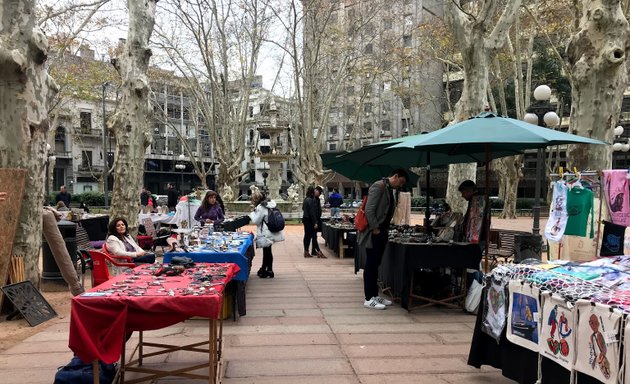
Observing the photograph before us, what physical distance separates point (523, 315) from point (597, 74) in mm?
5650

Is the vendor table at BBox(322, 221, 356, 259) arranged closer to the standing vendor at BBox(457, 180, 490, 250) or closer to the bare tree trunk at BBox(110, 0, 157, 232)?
the bare tree trunk at BBox(110, 0, 157, 232)

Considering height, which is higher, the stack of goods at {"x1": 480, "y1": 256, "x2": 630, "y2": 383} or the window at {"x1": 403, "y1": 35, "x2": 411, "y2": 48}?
the window at {"x1": 403, "y1": 35, "x2": 411, "y2": 48}

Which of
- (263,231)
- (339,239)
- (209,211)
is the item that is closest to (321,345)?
(263,231)

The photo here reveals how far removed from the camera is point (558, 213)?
617 cm

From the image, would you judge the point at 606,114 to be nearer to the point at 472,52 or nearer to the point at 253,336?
the point at 472,52

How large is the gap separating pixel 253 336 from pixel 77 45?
1992 cm

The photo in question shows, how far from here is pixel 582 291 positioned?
3018mm

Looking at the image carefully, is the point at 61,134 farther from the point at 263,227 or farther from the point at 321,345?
the point at 321,345

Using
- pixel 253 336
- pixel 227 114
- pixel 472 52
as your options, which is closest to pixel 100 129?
pixel 227 114

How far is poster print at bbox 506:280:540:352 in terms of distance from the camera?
3.36m

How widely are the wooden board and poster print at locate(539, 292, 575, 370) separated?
5889mm

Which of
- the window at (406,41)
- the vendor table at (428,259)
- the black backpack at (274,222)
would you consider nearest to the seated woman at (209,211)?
the black backpack at (274,222)

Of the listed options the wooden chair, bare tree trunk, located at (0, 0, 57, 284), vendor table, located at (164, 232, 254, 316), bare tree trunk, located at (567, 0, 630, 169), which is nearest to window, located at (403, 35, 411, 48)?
bare tree trunk, located at (567, 0, 630, 169)

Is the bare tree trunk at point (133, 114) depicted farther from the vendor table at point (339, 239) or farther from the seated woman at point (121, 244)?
the vendor table at point (339, 239)
